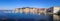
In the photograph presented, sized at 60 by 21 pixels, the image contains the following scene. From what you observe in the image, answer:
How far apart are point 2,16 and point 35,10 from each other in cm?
63

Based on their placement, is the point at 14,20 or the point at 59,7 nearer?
the point at 59,7

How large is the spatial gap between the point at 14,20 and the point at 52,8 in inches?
34.9

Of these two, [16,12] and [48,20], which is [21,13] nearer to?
[16,12]

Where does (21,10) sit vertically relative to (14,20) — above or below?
above

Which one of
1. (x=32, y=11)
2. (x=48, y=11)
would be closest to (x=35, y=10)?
(x=32, y=11)

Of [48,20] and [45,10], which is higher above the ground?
[45,10]

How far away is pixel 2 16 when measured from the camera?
2314 millimetres

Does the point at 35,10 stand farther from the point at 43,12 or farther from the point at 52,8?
the point at 52,8

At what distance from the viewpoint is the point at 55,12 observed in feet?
7.45

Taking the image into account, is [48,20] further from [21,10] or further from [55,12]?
[21,10]

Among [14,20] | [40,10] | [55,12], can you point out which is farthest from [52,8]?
[14,20]

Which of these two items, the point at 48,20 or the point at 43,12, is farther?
the point at 48,20

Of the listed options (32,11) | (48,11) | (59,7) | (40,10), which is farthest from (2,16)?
(59,7)

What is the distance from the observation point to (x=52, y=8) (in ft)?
7.67
